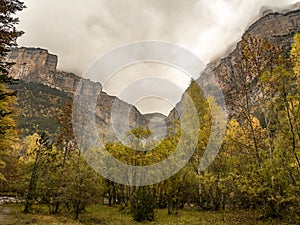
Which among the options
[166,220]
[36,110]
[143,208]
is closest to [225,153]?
[166,220]

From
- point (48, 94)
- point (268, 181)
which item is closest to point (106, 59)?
point (268, 181)

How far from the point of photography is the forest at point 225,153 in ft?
39.1

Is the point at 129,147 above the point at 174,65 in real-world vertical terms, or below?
below

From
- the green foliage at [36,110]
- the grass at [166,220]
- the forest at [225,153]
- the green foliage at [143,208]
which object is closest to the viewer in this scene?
the forest at [225,153]

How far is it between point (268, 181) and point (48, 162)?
19.9 m

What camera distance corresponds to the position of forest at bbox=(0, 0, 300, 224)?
Result: 11922mm

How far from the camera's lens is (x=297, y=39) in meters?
12.0

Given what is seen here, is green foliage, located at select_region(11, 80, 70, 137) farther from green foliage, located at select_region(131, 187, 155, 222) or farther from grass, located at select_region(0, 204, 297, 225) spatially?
green foliage, located at select_region(131, 187, 155, 222)

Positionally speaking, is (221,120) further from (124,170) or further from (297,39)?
(124,170)

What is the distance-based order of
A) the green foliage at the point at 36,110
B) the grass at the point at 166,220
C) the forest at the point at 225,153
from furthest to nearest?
the green foliage at the point at 36,110
the grass at the point at 166,220
the forest at the point at 225,153

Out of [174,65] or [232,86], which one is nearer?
[232,86]

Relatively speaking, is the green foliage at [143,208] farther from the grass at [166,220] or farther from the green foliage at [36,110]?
the green foliage at [36,110]

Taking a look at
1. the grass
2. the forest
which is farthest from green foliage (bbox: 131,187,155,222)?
the grass

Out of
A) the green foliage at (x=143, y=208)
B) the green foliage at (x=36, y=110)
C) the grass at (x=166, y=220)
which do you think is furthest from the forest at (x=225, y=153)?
the green foliage at (x=36, y=110)
